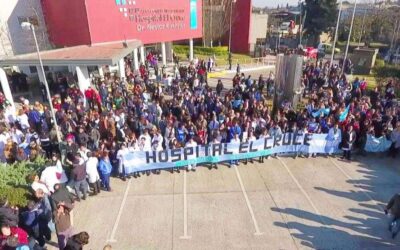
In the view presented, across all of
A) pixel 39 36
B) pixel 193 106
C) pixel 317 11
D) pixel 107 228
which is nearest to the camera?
pixel 107 228

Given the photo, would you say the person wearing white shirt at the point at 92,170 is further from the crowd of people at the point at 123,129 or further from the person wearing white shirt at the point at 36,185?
the person wearing white shirt at the point at 36,185

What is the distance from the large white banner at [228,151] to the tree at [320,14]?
42.3m

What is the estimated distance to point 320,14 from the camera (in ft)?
159

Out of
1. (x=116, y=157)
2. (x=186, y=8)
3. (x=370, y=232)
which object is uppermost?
(x=186, y=8)

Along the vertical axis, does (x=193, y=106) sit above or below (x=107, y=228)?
above

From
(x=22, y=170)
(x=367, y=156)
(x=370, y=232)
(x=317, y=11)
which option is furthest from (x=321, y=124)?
(x=317, y=11)

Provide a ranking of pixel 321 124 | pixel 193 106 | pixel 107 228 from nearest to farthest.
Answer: pixel 107 228, pixel 321 124, pixel 193 106

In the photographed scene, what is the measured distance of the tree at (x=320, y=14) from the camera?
48.0m

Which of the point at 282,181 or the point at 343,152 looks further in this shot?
the point at 343,152

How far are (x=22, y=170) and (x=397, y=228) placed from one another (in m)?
10.4

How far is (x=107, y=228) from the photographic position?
27.9 feet

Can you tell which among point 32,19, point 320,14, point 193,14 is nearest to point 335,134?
point 193,14

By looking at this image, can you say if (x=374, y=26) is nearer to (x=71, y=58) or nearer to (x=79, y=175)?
(x=71, y=58)

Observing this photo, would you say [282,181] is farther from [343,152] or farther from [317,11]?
[317,11]
